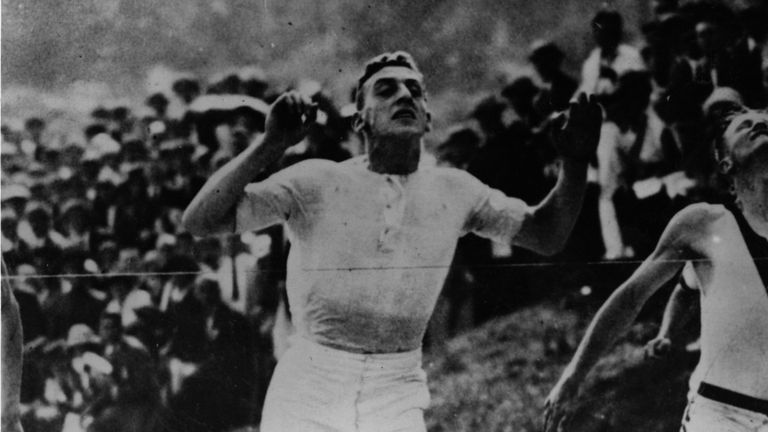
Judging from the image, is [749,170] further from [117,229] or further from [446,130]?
[117,229]

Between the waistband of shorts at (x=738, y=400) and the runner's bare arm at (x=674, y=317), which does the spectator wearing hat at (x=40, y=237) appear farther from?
the waistband of shorts at (x=738, y=400)

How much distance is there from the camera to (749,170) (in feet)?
12.4

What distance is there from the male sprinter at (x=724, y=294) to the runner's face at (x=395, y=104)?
1103 mm

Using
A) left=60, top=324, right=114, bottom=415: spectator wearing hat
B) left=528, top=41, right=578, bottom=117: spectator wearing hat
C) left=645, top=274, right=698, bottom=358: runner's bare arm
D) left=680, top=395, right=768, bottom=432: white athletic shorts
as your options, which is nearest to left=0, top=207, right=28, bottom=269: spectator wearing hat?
left=60, top=324, right=114, bottom=415: spectator wearing hat

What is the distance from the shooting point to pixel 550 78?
12.2 feet

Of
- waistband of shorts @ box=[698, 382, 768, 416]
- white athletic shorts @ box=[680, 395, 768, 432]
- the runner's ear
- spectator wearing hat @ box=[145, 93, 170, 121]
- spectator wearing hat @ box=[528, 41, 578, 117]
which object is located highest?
spectator wearing hat @ box=[528, 41, 578, 117]

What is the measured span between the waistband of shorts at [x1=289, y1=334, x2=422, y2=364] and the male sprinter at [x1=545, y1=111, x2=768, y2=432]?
0.63 m

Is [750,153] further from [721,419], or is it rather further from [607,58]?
[721,419]

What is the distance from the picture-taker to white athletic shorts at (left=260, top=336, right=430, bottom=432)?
342 centimetres

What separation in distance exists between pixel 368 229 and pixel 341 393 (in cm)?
65

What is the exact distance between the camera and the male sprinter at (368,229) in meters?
3.46

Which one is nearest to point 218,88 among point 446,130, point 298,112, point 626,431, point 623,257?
point 298,112

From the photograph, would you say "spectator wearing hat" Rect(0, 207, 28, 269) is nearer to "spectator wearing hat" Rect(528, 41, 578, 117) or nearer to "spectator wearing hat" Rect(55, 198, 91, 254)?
"spectator wearing hat" Rect(55, 198, 91, 254)

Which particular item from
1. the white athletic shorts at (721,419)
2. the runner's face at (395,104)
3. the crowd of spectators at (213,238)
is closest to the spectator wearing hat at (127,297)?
the crowd of spectators at (213,238)
